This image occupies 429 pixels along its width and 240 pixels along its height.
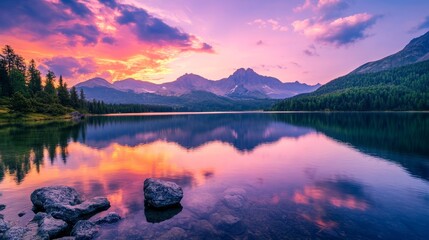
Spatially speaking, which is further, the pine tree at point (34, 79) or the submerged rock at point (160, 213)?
the pine tree at point (34, 79)

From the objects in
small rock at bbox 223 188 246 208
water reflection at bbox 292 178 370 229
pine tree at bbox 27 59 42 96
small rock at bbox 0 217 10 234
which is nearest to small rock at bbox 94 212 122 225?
small rock at bbox 0 217 10 234

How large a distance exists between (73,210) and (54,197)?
3.41 m

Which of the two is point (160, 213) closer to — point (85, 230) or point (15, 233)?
point (85, 230)

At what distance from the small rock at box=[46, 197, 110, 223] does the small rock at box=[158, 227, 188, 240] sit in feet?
26.7

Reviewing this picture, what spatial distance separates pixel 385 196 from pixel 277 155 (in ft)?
84.8

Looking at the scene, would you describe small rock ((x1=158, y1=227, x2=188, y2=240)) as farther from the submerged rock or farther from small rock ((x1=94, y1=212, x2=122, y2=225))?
small rock ((x1=94, y1=212, x2=122, y2=225))

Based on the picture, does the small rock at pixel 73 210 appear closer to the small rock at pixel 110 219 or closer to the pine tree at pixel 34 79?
the small rock at pixel 110 219

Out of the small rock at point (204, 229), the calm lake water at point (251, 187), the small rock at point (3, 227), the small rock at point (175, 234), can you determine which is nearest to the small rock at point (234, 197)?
the calm lake water at point (251, 187)

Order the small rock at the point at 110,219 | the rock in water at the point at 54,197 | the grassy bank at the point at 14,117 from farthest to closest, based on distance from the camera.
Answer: the grassy bank at the point at 14,117 < the rock in water at the point at 54,197 < the small rock at the point at 110,219

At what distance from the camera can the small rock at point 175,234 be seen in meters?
17.7

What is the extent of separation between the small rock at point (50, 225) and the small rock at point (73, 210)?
74cm

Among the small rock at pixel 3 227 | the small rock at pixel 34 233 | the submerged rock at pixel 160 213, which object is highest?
the small rock at pixel 3 227

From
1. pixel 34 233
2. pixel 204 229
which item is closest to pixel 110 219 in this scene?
pixel 34 233

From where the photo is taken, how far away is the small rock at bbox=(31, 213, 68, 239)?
17.7 meters
